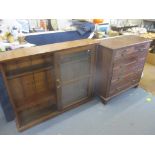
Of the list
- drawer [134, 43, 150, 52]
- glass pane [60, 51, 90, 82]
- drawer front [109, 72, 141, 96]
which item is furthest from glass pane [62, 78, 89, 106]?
drawer [134, 43, 150, 52]

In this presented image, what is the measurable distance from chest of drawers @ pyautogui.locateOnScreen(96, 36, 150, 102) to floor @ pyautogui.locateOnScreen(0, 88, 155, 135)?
188 millimetres

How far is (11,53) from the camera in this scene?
1.29m

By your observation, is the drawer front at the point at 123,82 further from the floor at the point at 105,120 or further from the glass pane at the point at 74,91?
the glass pane at the point at 74,91

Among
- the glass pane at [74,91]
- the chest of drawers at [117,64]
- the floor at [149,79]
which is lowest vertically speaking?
the floor at [149,79]

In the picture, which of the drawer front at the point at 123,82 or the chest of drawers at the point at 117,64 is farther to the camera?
the drawer front at the point at 123,82

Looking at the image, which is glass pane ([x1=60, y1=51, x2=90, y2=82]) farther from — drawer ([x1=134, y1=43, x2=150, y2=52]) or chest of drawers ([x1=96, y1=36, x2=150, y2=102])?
drawer ([x1=134, y1=43, x2=150, y2=52])

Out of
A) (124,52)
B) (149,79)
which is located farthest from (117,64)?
(149,79)

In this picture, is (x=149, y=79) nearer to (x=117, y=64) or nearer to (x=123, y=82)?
(x=123, y=82)

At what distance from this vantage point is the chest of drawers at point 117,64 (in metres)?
1.68

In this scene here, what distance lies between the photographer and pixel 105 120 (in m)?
1.80

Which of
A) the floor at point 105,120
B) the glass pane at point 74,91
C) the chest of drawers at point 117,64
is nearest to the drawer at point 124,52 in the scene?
the chest of drawers at point 117,64

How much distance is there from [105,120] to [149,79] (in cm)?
142

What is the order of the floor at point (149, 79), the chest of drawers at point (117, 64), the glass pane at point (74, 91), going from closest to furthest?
the chest of drawers at point (117, 64) < the glass pane at point (74, 91) < the floor at point (149, 79)
